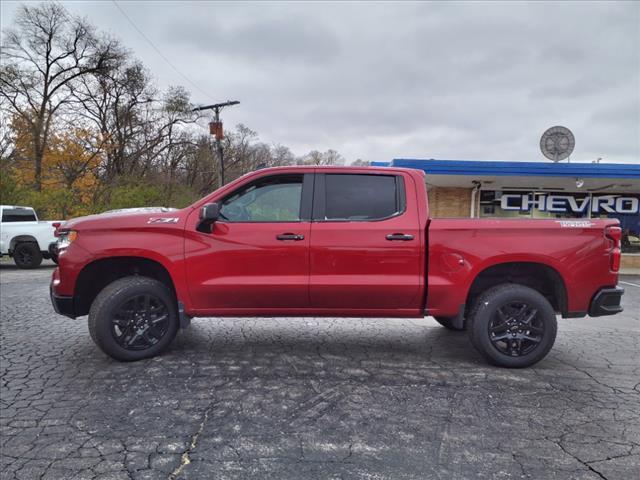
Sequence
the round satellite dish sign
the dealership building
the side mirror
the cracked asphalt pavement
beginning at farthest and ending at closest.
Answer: the round satellite dish sign < the dealership building < the side mirror < the cracked asphalt pavement

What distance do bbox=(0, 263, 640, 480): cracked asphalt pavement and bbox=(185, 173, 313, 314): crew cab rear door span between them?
2.17 ft

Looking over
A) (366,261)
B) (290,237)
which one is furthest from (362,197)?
(290,237)

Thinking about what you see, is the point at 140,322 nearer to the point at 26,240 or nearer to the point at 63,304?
the point at 63,304

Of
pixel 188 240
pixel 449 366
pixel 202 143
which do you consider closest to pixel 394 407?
pixel 449 366

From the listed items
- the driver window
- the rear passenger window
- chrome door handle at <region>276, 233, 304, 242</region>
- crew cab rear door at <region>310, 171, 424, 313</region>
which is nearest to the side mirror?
the driver window

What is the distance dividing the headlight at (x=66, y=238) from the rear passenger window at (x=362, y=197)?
2.47 meters

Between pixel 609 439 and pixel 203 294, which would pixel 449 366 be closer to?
pixel 609 439

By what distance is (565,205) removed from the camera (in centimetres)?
1727

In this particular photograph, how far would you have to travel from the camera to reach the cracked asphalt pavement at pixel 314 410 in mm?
2668

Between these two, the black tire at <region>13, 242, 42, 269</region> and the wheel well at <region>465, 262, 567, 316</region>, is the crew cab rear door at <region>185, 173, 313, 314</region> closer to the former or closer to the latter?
the wheel well at <region>465, 262, 567, 316</region>

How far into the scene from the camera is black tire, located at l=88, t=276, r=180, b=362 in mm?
4270

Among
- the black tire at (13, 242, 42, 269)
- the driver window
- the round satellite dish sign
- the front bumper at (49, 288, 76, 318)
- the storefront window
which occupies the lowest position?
the black tire at (13, 242, 42, 269)

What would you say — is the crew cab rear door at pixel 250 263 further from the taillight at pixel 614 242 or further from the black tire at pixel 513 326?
the taillight at pixel 614 242

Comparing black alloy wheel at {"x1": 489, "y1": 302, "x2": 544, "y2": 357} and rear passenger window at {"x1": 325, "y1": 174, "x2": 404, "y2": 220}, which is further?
rear passenger window at {"x1": 325, "y1": 174, "x2": 404, "y2": 220}
